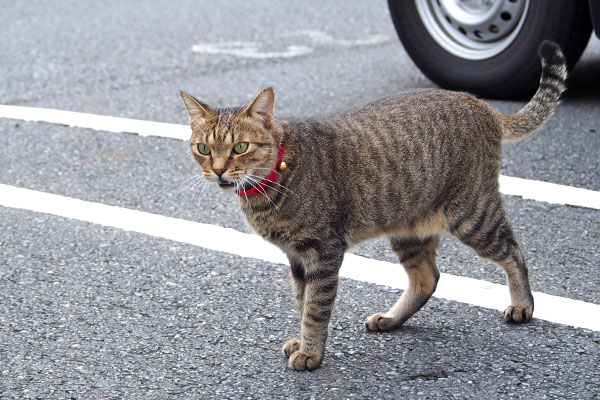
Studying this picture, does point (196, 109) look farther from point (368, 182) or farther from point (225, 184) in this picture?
point (368, 182)

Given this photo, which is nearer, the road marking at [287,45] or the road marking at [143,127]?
the road marking at [143,127]

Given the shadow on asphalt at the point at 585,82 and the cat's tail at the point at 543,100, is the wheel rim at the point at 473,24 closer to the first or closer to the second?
the shadow on asphalt at the point at 585,82

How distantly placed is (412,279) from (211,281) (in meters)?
0.95

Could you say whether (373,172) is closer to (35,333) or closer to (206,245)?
(206,245)

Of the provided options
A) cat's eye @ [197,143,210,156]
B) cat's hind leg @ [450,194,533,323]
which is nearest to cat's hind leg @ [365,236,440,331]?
cat's hind leg @ [450,194,533,323]

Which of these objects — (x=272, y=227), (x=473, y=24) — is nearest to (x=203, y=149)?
(x=272, y=227)

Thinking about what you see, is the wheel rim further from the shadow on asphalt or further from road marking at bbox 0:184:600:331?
road marking at bbox 0:184:600:331

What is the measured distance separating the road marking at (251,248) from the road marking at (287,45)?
11.1 ft

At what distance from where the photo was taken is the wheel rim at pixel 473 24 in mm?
6285

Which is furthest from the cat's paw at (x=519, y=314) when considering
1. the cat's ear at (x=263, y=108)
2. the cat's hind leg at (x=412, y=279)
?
the cat's ear at (x=263, y=108)

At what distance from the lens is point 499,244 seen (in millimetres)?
3758

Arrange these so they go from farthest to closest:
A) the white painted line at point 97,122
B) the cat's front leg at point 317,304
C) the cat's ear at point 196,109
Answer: the white painted line at point 97,122, the cat's ear at point 196,109, the cat's front leg at point 317,304

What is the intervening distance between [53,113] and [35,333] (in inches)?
127

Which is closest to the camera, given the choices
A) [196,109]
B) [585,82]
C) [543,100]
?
[196,109]
